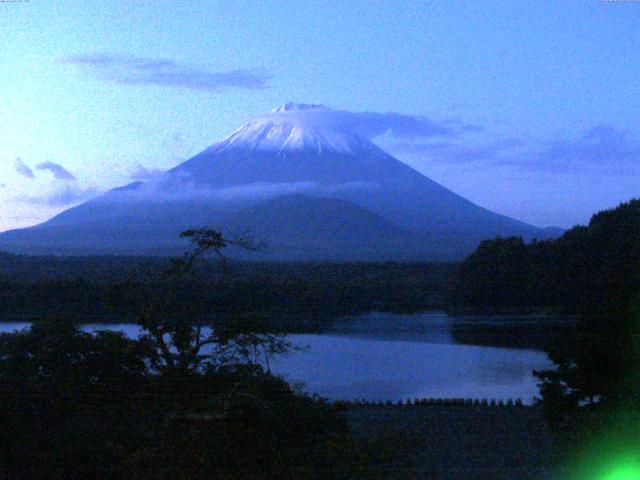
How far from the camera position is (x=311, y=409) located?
156 inches

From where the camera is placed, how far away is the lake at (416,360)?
29.2 feet

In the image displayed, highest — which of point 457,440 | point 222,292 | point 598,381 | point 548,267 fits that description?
point 548,267

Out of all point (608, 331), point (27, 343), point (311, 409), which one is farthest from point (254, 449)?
point (608, 331)

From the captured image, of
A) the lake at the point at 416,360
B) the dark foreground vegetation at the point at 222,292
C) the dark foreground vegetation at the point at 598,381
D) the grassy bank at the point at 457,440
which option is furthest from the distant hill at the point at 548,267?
the grassy bank at the point at 457,440

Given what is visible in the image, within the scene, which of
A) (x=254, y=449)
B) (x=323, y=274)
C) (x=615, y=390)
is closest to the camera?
(x=254, y=449)

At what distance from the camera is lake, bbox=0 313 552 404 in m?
8.91

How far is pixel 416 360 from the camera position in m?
11.4

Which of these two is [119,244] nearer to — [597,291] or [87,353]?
[597,291]

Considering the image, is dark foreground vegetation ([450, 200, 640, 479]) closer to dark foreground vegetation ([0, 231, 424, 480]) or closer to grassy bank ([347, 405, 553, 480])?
grassy bank ([347, 405, 553, 480])

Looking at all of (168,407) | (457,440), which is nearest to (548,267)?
(457,440)

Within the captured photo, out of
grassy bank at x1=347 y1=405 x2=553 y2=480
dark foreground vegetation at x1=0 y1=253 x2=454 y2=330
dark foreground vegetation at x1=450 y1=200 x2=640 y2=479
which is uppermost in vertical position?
dark foreground vegetation at x1=0 y1=253 x2=454 y2=330

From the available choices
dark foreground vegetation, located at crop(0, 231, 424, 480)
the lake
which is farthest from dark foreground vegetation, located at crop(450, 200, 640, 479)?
dark foreground vegetation, located at crop(0, 231, 424, 480)

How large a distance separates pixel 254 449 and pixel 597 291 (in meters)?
8.09

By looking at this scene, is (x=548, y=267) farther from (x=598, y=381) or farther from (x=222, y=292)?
(x=222, y=292)
